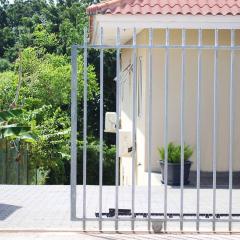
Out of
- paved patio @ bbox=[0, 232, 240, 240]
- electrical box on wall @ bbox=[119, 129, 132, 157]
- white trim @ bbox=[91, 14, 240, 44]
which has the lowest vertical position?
paved patio @ bbox=[0, 232, 240, 240]

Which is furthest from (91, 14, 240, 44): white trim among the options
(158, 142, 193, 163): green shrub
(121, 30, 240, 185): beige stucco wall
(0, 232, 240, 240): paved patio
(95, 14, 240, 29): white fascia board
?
(0, 232, 240, 240): paved patio

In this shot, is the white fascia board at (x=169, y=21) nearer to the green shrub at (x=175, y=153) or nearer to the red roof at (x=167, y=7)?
the red roof at (x=167, y=7)

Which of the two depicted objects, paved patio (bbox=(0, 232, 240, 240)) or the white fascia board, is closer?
paved patio (bbox=(0, 232, 240, 240))

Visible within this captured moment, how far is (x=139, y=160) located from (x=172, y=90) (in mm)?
2234

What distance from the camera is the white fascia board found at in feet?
44.5

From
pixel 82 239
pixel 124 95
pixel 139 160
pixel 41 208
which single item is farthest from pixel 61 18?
pixel 82 239

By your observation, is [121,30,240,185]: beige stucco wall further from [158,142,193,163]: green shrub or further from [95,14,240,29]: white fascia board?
[95,14,240,29]: white fascia board

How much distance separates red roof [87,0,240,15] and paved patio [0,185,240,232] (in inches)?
138

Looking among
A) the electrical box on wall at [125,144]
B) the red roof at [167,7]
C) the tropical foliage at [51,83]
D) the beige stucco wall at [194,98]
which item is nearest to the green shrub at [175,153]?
the beige stucco wall at [194,98]

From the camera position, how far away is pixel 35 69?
29250 mm

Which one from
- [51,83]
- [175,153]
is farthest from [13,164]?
[51,83]

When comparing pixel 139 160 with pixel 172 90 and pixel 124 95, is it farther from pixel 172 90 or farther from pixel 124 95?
pixel 124 95

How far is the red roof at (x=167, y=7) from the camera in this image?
1360 cm

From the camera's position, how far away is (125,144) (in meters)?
16.3
